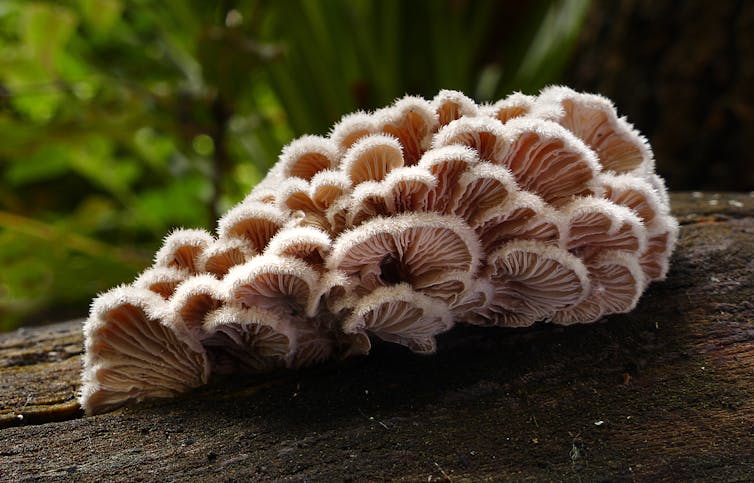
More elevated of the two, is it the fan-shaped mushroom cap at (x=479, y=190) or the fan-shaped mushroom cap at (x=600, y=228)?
the fan-shaped mushroom cap at (x=479, y=190)

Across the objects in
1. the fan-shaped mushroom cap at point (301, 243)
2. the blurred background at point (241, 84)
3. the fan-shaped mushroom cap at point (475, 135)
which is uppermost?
the blurred background at point (241, 84)

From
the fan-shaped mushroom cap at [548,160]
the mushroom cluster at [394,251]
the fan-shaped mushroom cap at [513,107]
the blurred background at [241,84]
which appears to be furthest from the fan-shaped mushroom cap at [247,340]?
the blurred background at [241,84]

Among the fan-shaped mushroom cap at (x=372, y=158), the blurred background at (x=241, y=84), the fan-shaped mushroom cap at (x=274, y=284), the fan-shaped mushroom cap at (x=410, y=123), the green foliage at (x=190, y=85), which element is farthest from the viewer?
the green foliage at (x=190, y=85)

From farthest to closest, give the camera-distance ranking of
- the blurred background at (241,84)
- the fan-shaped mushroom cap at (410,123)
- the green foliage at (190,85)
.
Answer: the green foliage at (190,85)
the blurred background at (241,84)
the fan-shaped mushroom cap at (410,123)

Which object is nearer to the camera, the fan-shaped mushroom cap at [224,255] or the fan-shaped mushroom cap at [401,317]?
the fan-shaped mushroom cap at [401,317]

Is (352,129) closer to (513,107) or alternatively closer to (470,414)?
(513,107)

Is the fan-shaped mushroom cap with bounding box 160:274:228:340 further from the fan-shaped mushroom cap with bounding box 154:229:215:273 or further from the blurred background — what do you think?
the blurred background

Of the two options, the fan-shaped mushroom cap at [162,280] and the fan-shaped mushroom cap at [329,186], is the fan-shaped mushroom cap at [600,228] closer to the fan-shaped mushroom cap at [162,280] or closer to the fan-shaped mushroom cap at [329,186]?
the fan-shaped mushroom cap at [329,186]

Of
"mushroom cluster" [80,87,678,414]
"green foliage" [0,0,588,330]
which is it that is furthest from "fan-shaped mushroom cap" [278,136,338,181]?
"green foliage" [0,0,588,330]
